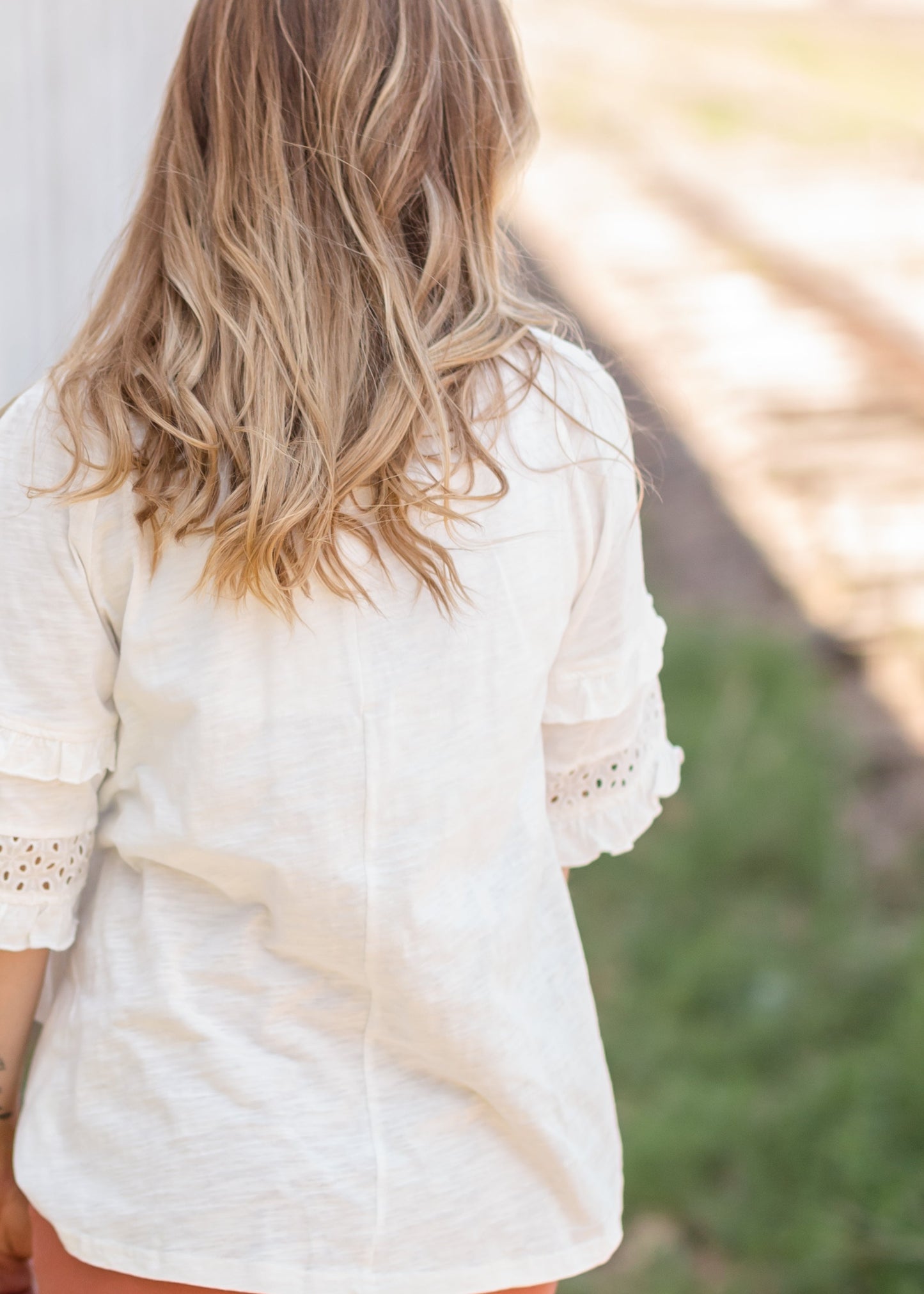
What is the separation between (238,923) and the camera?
3.61 feet

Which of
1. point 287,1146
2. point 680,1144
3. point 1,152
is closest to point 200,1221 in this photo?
point 287,1146

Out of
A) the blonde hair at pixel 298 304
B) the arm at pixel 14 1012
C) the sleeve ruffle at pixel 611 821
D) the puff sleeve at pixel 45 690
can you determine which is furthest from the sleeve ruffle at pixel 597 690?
the arm at pixel 14 1012

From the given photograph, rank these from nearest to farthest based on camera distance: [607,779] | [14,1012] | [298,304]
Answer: [298,304] → [14,1012] → [607,779]

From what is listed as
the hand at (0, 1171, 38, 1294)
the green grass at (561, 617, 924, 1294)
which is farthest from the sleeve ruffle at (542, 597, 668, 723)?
the green grass at (561, 617, 924, 1294)

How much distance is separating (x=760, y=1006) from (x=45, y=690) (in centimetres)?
223

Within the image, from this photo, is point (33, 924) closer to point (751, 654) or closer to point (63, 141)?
point (63, 141)

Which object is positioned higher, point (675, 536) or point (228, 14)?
point (228, 14)

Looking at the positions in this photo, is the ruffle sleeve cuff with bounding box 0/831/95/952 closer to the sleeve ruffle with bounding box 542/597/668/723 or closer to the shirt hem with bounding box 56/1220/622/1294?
the shirt hem with bounding box 56/1220/622/1294

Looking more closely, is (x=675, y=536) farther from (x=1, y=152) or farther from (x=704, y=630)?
(x=1, y=152)

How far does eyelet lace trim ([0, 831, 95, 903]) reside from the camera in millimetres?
1139

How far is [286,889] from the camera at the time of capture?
1.08m

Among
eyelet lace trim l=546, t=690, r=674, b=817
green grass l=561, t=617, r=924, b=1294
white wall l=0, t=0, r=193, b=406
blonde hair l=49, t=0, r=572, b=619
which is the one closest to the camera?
blonde hair l=49, t=0, r=572, b=619

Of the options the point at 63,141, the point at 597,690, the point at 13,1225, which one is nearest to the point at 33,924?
the point at 13,1225

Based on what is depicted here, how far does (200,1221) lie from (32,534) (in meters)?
0.55
